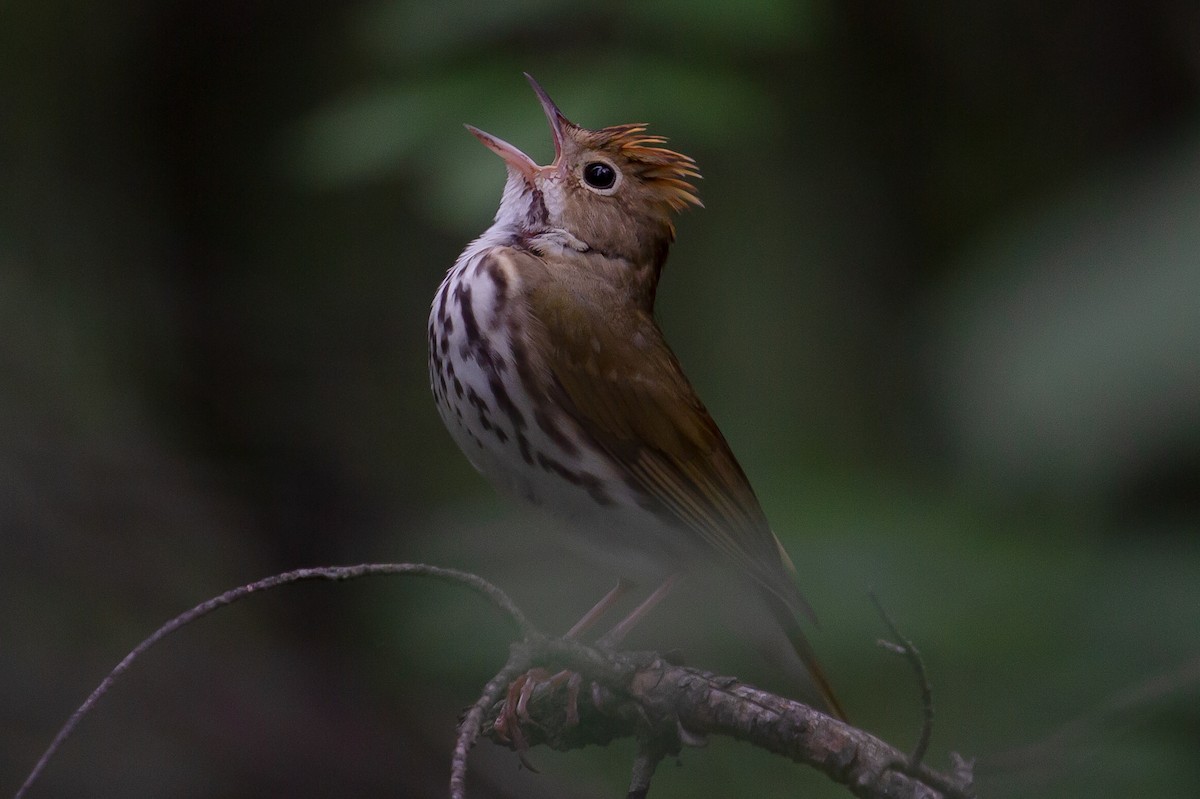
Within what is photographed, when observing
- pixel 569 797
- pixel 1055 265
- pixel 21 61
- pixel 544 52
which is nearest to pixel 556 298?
pixel 544 52

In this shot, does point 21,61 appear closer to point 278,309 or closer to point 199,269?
point 199,269

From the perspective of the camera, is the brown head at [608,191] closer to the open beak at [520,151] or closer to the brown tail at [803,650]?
the open beak at [520,151]

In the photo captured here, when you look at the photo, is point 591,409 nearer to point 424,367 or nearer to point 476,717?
point 476,717

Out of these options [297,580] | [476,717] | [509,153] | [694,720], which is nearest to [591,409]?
[509,153]

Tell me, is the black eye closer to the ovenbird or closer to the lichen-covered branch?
the ovenbird

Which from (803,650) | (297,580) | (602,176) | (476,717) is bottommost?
(803,650)

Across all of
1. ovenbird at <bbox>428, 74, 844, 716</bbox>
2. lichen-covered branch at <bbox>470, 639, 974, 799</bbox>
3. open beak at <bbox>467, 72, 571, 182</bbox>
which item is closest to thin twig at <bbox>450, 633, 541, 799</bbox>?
lichen-covered branch at <bbox>470, 639, 974, 799</bbox>
